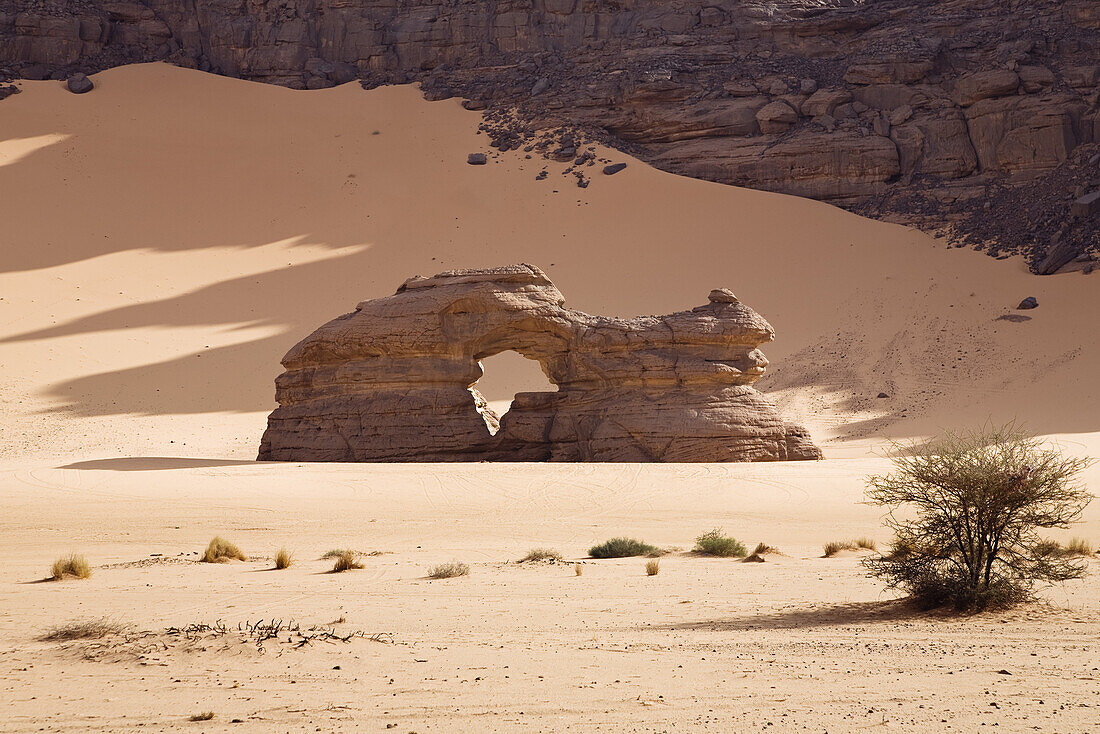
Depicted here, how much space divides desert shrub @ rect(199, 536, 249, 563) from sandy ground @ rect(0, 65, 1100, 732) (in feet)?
0.83

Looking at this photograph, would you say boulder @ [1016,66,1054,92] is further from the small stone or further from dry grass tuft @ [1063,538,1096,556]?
the small stone

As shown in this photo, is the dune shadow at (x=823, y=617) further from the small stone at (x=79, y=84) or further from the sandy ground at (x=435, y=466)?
the small stone at (x=79, y=84)

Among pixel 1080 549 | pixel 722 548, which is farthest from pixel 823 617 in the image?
pixel 1080 549

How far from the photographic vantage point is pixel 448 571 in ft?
27.7

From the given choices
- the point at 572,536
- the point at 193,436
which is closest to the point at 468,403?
the point at 572,536

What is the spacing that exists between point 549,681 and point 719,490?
919 cm

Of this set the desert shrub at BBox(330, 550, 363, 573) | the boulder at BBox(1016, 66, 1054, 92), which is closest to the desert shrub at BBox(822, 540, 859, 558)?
the desert shrub at BBox(330, 550, 363, 573)

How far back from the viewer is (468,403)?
56.6ft

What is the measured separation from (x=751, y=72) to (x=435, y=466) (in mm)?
29930

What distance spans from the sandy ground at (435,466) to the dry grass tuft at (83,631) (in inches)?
4.8

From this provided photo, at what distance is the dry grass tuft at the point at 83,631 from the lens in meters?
5.80

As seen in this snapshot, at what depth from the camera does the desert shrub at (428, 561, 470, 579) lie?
8.40 meters

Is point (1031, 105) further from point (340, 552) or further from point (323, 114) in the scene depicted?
point (340, 552)

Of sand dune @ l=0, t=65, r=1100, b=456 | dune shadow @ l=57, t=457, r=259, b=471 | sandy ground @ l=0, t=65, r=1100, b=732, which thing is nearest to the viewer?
sandy ground @ l=0, t=65, r=1100, b=732
